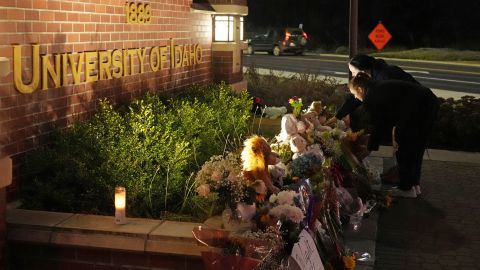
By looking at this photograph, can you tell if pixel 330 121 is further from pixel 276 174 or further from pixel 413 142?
pixel 276 174

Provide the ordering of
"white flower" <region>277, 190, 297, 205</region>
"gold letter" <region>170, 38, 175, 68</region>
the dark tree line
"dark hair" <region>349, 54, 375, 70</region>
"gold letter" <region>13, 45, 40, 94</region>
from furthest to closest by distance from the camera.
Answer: the dark tree line
"gold letter" <region>170, 38, 175, 68</region>
"dark hair" <region>349, 54, 375, 70</region>
"gold letter" <region>13, 45, 40, 94</region>
"white flower" <region>277, 190, 297, 205</region>

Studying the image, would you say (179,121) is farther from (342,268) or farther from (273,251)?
(273,251)

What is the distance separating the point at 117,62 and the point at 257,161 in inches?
130

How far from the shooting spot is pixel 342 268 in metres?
5.36

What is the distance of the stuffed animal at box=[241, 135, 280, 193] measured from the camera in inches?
193

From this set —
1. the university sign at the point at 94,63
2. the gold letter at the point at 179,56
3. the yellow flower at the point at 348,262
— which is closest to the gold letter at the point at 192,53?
the university sign at the point at 94,63

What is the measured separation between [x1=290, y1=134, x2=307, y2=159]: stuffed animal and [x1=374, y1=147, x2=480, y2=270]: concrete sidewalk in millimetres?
1197

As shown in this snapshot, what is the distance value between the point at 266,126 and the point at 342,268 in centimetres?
576

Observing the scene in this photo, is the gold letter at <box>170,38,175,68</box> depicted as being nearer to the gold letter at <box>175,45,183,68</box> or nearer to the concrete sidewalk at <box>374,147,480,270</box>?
the gold letter at <box>175,45,183,68</box>

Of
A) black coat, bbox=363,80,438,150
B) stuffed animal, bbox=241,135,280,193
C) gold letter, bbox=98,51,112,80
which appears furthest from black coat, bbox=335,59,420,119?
stuffed animal, bbox=241,135,280,193

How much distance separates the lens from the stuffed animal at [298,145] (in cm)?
618

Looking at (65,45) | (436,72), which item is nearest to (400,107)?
(65,45)

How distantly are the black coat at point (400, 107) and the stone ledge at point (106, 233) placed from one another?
3.98 m

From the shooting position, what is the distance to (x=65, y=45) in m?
6.56
